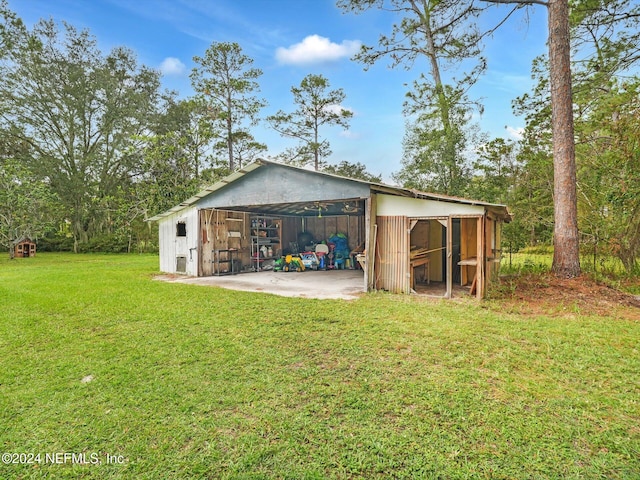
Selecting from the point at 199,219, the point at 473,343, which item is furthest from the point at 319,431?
the point at 199,219

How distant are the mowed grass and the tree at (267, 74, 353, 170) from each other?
17.4 m

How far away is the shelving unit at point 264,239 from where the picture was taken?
1284 cm

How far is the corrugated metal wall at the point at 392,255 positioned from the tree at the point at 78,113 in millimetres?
18590

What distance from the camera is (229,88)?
20.0 meters

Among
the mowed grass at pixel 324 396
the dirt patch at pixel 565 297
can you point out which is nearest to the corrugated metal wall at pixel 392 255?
the dirt patch at pixel 565 297

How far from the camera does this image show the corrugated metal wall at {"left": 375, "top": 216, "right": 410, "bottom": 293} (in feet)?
24.4

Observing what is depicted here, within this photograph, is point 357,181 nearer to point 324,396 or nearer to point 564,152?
point 564,152

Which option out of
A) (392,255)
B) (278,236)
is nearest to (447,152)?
(392,255)

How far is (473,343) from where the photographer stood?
4156mm

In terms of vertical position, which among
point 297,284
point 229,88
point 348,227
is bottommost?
point 297,284

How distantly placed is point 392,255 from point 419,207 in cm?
128

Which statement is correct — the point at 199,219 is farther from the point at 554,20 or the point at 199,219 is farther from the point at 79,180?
the point at 79,180

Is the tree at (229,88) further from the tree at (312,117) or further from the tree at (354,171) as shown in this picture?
the tree at (354,171)

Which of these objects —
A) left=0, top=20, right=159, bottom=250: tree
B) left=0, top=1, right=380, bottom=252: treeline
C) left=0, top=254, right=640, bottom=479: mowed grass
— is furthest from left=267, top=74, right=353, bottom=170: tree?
left=0, top=254, right=640, bottom=479: mowed grass
